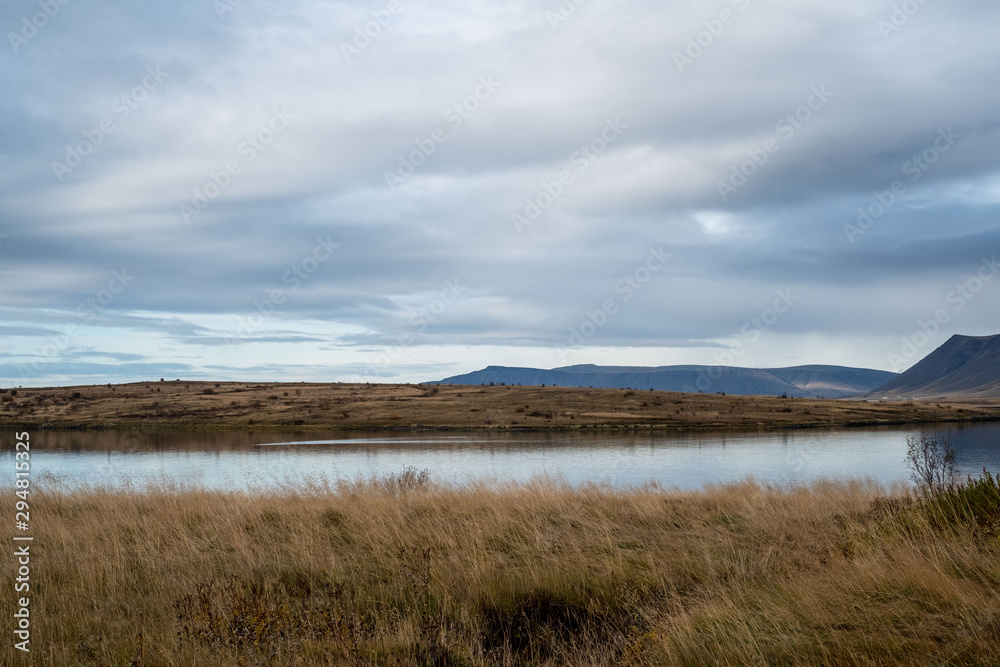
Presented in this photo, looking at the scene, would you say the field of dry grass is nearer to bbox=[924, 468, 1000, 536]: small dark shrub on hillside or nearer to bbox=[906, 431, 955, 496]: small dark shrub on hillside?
bbox=[906, 431, 955, 496]: small dark shrub on hillside

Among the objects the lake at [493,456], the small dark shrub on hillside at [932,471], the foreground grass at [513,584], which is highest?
the small dark shrub on hillside at [932,471]

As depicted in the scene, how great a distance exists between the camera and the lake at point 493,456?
28875 millimetres

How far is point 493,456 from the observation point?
126 feet

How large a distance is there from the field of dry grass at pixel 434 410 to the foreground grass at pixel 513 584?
170ft

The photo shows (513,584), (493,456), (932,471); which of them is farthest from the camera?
(493,456)

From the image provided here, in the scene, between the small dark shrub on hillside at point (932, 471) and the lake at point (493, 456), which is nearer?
the small dark shrub on hillside at point (932, 471)

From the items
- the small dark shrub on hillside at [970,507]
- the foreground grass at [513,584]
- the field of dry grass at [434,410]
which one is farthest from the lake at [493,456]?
the small dark shrub on hillside at [970,507]

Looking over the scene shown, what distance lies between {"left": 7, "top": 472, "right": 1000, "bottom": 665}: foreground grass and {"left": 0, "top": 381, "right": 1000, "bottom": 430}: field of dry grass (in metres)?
51.9

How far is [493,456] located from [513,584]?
30.5 metres

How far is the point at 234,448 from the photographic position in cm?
4556

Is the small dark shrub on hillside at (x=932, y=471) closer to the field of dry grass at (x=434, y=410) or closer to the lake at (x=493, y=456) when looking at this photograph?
the lake at (x=493, y=456)

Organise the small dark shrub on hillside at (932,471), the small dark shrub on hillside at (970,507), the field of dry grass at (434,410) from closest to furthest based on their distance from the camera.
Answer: the small dark shrub on hillside at (970,507)
the small dark shrub on hillside at (932,471)
the field of dry grass at (434,410)

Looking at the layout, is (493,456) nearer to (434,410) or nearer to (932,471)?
(932,471)

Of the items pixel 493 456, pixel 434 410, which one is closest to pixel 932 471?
pixel 493 456
